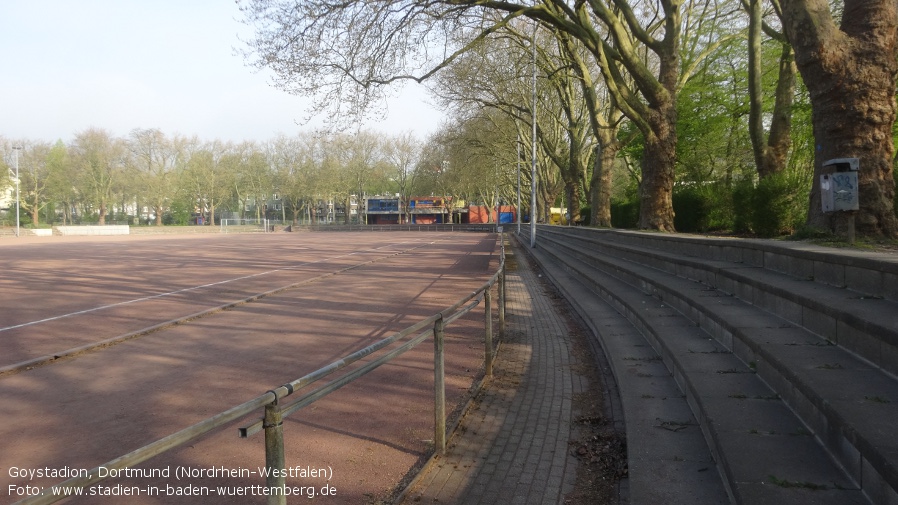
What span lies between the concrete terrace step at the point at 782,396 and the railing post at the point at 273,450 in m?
2.09

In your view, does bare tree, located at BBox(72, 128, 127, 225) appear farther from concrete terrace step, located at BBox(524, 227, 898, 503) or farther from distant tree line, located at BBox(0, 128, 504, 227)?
concrete terrace step, located at BBox(524, 227, 898, 503)

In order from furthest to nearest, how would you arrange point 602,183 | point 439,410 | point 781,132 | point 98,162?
point 98,162 < point 602,183 < point 781,132 < point 439,410

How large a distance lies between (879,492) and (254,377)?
5.84m

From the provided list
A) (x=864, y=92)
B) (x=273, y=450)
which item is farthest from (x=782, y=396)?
(x=864, y=92)

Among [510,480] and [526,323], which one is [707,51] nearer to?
[526,323]

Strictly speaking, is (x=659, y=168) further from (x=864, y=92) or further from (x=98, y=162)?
(x=98, y=162)

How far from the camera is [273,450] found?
8.06 feet

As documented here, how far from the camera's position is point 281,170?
84.4 m

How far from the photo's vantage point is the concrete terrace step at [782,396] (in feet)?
9.29

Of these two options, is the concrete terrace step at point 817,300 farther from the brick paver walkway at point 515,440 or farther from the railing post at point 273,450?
the railing post at point 273,450

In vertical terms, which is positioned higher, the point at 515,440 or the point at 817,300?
the point at 817,300

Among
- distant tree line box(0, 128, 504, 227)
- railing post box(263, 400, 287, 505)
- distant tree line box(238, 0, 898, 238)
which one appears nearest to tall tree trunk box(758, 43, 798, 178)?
distant tree line box(238, 0, 898, 238)

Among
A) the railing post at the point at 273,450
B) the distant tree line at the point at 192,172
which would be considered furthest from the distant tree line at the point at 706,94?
the distant tree line at the point at 192,172

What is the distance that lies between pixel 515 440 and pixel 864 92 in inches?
256
